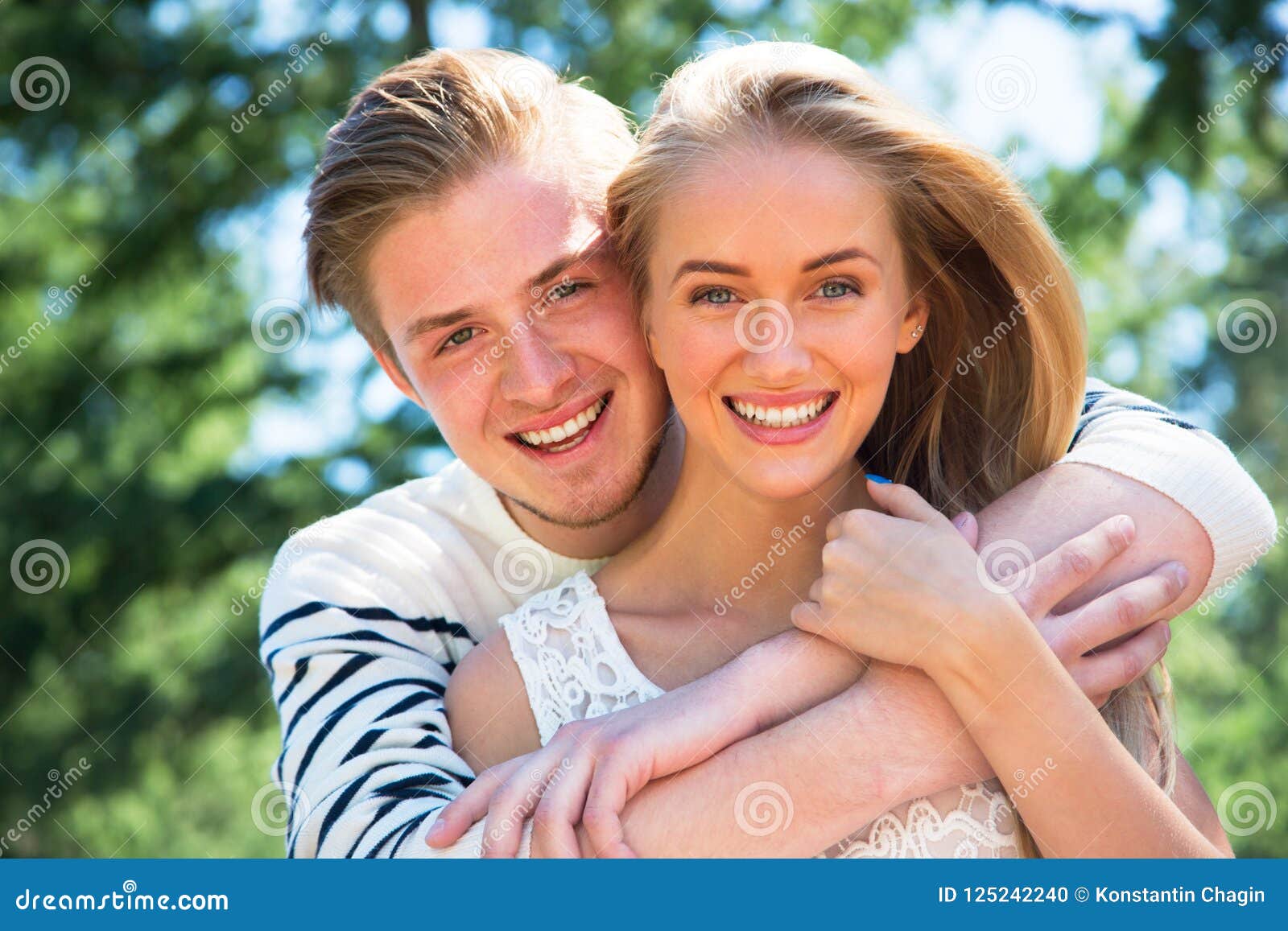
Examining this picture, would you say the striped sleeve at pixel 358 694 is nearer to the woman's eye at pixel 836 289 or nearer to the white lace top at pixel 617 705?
the white lace top at pixel 617 705

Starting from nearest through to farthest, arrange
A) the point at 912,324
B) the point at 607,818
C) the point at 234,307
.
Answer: the point at 607,818 → the point at 912,324 → the point at 234,307

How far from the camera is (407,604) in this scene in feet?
9.94

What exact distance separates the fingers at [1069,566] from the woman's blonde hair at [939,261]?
32 centimetres

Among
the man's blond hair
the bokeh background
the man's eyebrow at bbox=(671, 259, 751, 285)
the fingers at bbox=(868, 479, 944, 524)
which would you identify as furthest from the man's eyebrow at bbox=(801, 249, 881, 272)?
the bokeh background

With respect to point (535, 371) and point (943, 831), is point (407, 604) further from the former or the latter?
point (943, 831)

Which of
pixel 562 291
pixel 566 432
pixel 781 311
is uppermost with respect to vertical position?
pixel 781 311

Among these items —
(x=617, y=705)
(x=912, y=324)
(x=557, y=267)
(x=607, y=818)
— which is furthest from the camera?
(x=557, y=267)

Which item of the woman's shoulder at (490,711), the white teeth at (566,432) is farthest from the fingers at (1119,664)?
the white teeth at (566,432)

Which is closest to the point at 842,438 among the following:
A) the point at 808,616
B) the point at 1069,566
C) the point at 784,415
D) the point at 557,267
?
the point at 784,415

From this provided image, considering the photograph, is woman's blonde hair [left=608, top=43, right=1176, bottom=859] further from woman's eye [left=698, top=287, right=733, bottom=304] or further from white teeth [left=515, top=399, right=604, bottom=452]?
white teeth [left=515, top=399, right=604, bottom=452]

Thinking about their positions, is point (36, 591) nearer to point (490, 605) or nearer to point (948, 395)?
point (490, 605)

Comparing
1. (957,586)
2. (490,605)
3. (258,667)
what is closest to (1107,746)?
(957,586)

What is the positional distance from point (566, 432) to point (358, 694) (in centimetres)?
77

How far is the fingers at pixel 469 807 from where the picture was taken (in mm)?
2301
